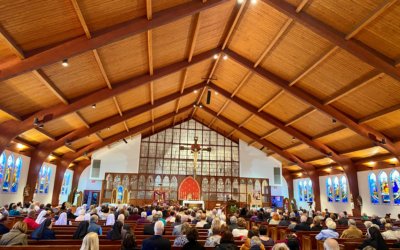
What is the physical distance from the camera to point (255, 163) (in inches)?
891

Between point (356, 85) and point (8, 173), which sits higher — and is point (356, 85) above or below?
above

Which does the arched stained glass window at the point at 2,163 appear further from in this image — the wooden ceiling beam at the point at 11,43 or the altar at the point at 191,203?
the altar at the point at 191,203

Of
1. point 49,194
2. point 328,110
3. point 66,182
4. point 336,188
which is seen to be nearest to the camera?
point 328,110

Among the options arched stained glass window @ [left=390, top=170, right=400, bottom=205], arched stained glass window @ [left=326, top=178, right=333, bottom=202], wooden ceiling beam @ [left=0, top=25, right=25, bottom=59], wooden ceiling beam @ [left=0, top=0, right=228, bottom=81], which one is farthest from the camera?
arched stained glass window @ [left=326, top=178, right=333, bottom=202]

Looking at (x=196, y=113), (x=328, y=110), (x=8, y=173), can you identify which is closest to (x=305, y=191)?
(x=196, y=113)

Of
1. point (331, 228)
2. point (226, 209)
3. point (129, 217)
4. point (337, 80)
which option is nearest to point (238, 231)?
point (331, 228)

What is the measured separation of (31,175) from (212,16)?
11.7 m

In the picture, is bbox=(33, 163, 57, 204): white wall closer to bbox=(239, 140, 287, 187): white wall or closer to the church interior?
the church interior

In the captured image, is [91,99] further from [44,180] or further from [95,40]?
[44,180]

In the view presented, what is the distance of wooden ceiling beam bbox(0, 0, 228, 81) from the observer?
277 inches

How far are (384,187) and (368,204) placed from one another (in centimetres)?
136

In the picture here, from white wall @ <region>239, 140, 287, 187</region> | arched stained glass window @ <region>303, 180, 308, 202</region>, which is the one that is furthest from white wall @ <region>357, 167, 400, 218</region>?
white wall @ <region>239, 140, 287, 187</region>

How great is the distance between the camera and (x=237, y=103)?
51.7 ft

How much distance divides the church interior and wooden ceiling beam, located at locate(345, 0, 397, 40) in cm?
3
